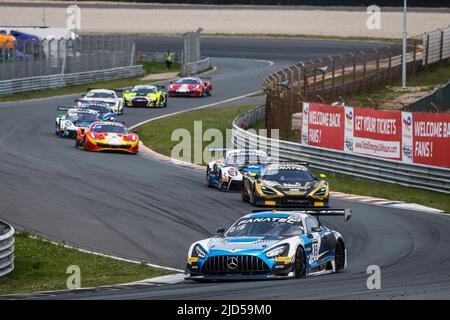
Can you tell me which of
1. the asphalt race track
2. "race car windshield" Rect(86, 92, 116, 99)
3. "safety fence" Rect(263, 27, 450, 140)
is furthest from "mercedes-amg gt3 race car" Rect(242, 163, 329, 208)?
"race car windshield" Rect(86, 92, 116, 99)

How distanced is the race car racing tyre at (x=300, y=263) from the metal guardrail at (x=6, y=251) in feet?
16.0

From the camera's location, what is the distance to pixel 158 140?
42.7 meters

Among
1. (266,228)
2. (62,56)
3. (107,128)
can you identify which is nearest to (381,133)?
(107,128)

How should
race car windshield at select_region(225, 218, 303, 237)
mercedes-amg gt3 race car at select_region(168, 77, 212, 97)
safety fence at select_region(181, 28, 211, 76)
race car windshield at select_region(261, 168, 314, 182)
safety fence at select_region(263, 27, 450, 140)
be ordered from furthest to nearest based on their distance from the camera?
safety fence at select_region(181, 28, 211, 76) < mercedes-amg gt3 race car at select_region(168, 77, 212, 97) < safety fence at select_region(263, 27, 450, 140) < race car windshield at select_region(261, 168, 314, 182) < race car windshield at select_region(225, 218, 303, 237)

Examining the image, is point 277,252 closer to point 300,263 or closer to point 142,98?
point 300,263

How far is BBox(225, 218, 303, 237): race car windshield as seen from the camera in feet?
58.2

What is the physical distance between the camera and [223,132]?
45188mm

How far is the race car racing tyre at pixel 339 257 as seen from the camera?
730 inches

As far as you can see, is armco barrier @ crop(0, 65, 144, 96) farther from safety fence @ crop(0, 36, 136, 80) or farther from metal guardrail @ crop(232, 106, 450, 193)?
metal guardrail @ crop(232, 106, 450, 193)

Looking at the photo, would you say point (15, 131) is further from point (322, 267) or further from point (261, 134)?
point (322, 267)

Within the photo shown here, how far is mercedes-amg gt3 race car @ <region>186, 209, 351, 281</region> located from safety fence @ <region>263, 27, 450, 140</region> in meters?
17.9

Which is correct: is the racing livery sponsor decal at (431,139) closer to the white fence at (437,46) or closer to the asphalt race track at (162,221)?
the asphalt race track at (162,221)

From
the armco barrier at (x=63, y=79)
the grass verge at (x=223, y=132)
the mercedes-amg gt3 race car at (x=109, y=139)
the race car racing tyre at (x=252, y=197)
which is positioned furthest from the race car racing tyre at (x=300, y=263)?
the armco barrier at (x=63, y=79)

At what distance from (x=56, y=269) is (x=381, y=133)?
586 inches
